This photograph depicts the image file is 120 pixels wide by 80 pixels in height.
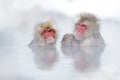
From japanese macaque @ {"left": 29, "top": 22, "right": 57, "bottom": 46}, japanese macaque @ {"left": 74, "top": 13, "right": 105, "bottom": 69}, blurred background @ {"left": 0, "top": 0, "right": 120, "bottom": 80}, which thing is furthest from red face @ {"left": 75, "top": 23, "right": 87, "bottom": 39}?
blurred background @ {"left": 0, "top": 0, "right": 120, "bottom": 80}

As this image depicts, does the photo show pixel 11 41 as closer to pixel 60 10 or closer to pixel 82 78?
pixel 60 10

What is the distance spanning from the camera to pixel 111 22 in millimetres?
3047

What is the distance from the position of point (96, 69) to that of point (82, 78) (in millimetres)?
191

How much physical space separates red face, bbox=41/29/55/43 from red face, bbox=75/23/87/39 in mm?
143

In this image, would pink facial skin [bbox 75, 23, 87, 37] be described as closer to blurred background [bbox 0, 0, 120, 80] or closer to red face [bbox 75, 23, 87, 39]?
red face [bbox 75, 23, 87, 39]

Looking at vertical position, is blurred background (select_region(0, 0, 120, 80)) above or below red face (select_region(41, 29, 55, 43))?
above

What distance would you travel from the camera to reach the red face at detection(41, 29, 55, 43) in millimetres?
2301

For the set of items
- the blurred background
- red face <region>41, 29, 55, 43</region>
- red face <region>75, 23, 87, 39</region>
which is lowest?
red face <region>41, 29, 55, 43</region>

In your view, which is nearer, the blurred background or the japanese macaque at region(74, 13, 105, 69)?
the japanese macaque at region(74, 13, 105, 69)

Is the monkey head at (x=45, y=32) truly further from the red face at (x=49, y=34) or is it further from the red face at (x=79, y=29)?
the red face at (x=79, y=29)

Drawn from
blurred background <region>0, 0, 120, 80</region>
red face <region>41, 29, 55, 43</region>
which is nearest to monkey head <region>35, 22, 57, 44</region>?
red face <region>41, 29, 55, 43</region>

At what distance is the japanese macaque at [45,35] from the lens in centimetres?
231

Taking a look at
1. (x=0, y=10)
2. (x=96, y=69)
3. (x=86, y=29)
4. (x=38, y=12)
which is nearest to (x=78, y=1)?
(x=38, y=12)

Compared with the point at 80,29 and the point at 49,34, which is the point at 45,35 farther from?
the point at 80,29
